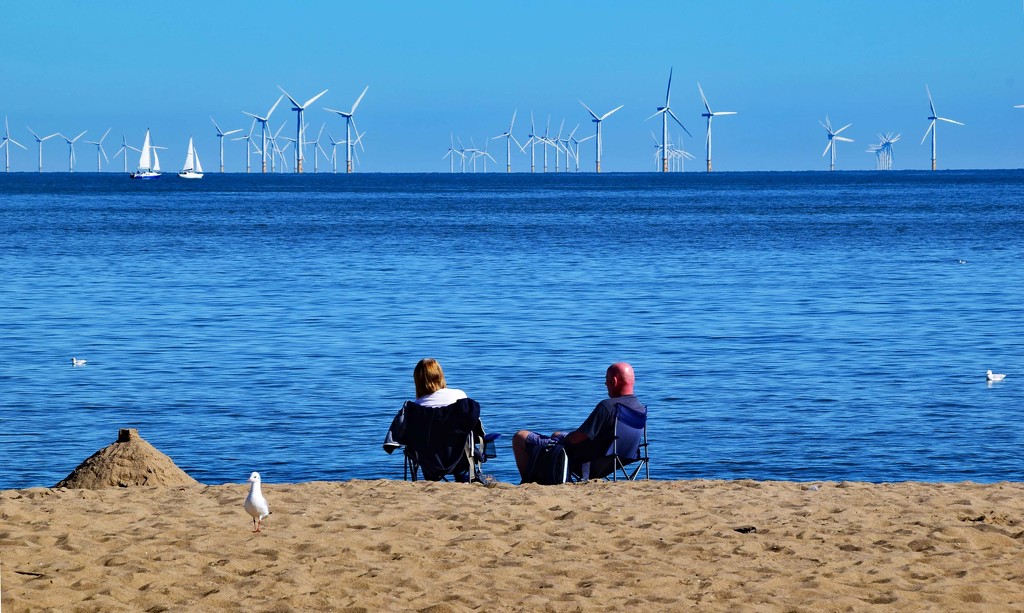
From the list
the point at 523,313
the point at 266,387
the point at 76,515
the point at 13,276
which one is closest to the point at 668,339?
the point at 523,313

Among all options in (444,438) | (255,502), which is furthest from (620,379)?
(255,502)

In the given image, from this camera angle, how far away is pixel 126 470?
1103 centimetres

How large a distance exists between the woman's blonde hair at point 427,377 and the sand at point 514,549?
710 millimetres

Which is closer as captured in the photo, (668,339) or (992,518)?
(992,518)

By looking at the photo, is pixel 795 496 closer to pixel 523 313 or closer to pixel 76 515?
pixel 76 515

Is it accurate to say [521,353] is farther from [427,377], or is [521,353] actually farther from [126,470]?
[126,470]

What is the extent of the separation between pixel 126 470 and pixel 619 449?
378cm

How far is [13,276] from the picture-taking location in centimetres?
3925

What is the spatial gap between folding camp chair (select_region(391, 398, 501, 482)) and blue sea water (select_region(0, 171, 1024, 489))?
225 centimetres

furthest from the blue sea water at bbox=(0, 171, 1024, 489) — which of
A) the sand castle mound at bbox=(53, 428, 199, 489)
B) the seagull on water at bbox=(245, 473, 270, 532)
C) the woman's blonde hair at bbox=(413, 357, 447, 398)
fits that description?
the seagull on water at bbox=(245, 473, 270, 532)

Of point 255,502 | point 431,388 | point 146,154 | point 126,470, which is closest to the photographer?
point 255,502

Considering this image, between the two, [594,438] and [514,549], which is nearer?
[514,549]

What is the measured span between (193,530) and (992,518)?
16.6 ft

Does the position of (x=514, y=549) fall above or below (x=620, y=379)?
below
